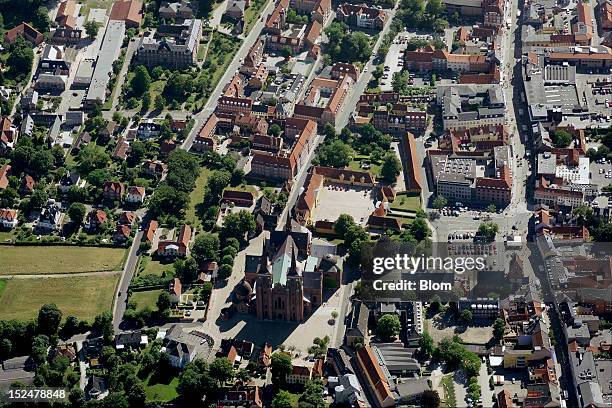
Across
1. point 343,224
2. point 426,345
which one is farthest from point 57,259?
point 426,345

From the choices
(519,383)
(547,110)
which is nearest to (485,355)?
(519,383)

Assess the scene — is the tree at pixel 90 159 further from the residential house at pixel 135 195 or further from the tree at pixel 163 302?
the tree at pixel 163 302

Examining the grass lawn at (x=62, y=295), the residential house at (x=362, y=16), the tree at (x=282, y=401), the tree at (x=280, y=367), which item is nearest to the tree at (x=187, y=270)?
the grass lawn at (x=62, y=295)

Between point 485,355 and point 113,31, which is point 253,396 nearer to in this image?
point 485,355

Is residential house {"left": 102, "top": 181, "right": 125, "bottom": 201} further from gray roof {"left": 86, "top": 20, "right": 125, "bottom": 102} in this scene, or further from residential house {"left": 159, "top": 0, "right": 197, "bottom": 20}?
residential house {"left": 159, "top": 0, "right": 197, "bottom": 20}

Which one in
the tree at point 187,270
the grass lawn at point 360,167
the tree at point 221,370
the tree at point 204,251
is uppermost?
the grass lawn at point 360,167

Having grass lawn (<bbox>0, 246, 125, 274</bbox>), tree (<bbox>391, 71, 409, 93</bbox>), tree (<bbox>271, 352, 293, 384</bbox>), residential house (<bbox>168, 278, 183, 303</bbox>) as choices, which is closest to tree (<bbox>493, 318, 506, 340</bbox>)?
tree (<bbox>271, 352, 293, 384</bbox>)
